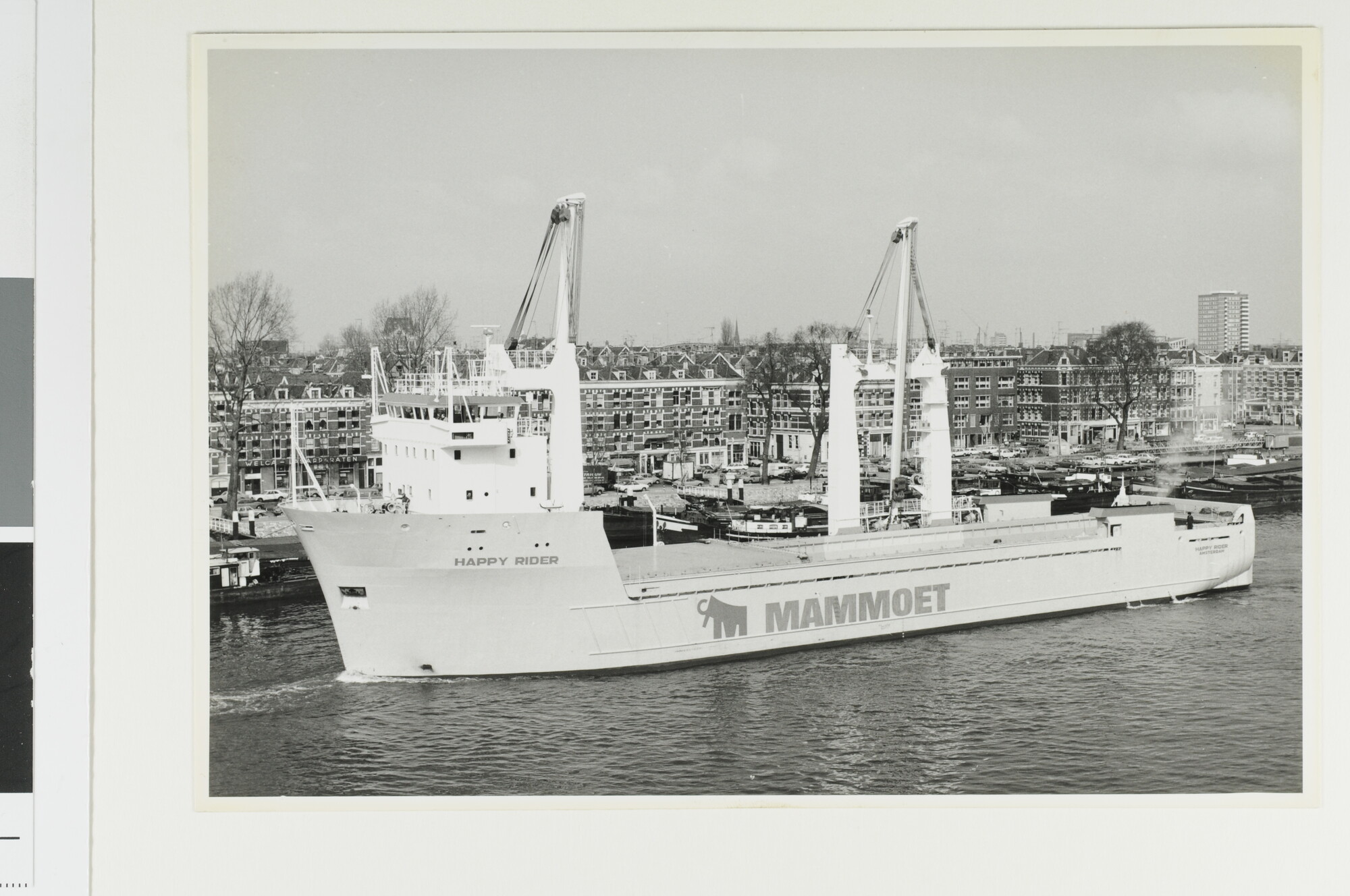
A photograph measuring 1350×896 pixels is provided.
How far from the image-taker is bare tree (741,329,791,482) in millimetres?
5371

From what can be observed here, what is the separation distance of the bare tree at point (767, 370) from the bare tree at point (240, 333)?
2.10 metres

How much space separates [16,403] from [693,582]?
3340mm

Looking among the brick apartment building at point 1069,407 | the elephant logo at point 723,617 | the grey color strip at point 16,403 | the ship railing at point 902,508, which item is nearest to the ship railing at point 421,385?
the grey color strip at point 16,403

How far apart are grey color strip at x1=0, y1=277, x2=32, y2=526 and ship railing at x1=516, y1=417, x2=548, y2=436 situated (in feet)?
7.30

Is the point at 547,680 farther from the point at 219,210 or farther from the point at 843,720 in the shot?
the point at 219,210

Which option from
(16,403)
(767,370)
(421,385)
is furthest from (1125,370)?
(16,403)

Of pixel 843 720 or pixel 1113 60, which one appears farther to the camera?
pixel 843 720

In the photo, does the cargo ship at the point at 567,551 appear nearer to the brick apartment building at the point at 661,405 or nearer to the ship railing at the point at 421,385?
the ship railing at the point at 421,385

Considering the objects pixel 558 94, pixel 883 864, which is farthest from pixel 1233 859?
pixel 558 94

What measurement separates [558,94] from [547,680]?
2.80 m

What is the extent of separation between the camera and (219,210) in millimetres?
4074

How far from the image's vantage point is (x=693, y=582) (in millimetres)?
6031

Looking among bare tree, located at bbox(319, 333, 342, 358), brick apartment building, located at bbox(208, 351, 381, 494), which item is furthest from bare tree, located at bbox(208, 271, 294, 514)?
bare tree, located at bbox(319, 333, 342, 358)
